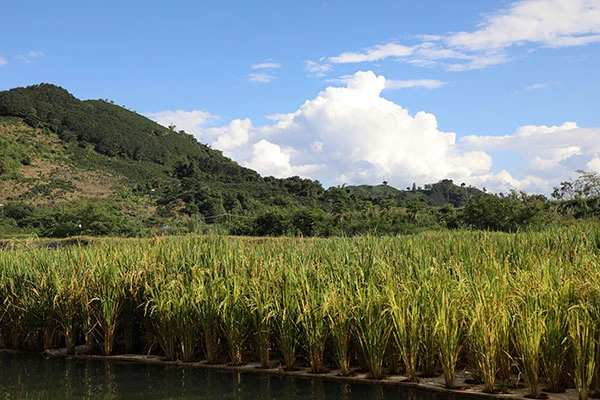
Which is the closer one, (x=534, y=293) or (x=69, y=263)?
(x=534, y=293)

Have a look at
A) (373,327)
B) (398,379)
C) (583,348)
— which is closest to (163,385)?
(373,327)

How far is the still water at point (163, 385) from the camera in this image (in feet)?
21.1

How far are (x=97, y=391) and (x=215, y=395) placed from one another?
→ 4.96 feet

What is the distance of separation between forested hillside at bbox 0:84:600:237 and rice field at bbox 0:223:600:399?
11.9 m

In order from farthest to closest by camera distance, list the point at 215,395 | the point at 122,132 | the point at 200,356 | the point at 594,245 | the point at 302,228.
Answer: the point at 122,132 → the point at 302,228 → the point at 594,245 → the point at 200,356 → the point at 215,395

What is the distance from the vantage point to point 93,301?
8.56 meters

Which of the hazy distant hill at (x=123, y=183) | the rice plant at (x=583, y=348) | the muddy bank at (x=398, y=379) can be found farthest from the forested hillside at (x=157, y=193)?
the rice plant at (x=583, y=348)

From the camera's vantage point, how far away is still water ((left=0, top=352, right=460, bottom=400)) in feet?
21.1

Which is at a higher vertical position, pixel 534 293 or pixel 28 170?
pixel 28 170

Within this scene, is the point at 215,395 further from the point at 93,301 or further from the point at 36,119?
the point at 36,119

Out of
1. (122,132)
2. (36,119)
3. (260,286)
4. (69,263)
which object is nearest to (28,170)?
(36,119)

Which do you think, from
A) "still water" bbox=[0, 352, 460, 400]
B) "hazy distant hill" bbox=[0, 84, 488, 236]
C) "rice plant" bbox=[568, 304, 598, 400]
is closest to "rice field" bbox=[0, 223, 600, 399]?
"rice plant" bbox=[568, 304, 598, 400]

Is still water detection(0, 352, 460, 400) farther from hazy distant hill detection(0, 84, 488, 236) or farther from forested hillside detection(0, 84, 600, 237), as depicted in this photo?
hazy distant hill detection(0, 84, 488, 236)

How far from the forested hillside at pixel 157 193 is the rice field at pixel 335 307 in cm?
1192
